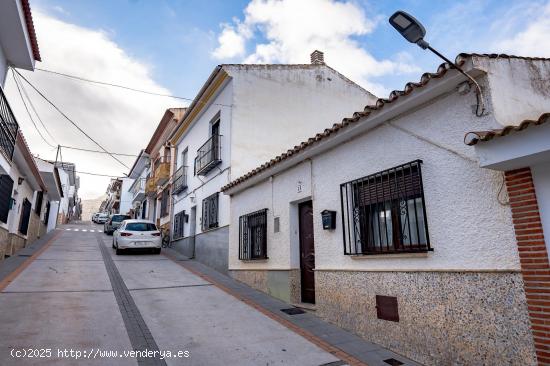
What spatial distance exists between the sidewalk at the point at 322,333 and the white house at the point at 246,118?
9.09 feet

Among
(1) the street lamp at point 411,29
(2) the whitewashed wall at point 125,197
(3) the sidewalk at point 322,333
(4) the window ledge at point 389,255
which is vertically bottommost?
(3) the sidewalk at point 322,333

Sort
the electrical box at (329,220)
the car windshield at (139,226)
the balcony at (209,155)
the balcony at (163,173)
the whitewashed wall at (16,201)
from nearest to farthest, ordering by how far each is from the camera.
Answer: the electrical box at (329,220) → the whitewashed wall at (16,201) → the balcony at (209,155) → the car windshield at (139,226) → the balcony at (163,173)

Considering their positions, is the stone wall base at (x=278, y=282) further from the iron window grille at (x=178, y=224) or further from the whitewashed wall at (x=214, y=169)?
the iron window grille at (x=178, y=224)

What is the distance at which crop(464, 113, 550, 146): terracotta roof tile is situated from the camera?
296cm

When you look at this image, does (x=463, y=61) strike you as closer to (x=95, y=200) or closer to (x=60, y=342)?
(x=60, y=342)

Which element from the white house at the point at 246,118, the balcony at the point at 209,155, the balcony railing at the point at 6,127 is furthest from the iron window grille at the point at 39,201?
the balcony railing at the point at 6,127

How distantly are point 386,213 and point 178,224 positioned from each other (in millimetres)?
12955

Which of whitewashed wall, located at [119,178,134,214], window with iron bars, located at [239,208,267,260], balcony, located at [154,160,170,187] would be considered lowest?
window with iron bars, located at [239,208,267,260]

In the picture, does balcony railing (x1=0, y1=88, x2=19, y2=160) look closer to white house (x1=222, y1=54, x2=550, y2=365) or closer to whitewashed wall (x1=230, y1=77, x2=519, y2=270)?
white house (x1=222, y1=54, x2=550, y2=365)

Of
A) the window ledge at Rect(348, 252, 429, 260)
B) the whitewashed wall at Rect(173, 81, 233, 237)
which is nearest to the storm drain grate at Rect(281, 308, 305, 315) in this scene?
the window ledge at Rect(348, 252, 429, 260)

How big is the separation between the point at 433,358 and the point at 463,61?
131 inches

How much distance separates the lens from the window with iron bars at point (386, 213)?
4449 millimetres

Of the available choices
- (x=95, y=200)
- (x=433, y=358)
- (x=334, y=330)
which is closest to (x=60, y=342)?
(x=334, y=330)

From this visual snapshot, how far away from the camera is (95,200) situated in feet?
336
